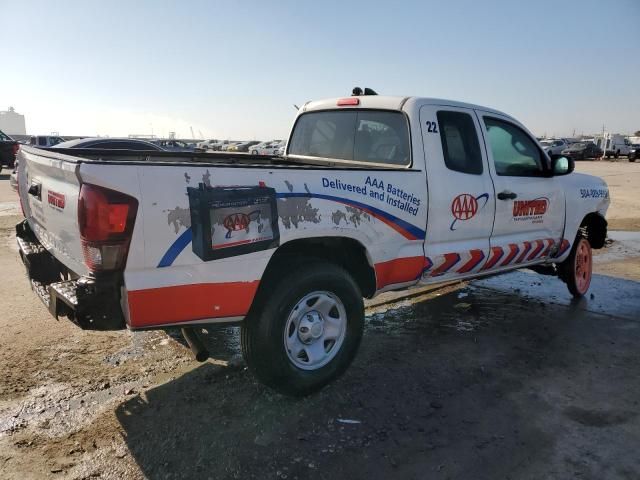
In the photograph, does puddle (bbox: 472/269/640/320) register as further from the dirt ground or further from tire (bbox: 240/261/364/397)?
tire (bbox: 240/261/364/397)

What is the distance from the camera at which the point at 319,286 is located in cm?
325

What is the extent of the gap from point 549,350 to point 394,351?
134 centimetres

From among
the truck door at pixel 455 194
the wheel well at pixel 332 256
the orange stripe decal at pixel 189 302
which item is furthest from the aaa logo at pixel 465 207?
the orange stripe decal at pixel 189 302

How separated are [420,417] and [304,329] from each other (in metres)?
0.91

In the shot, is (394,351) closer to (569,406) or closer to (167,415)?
(569,406)

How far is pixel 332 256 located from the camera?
A: 3584 mm

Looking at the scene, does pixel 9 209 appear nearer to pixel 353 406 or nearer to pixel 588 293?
pixel 353 406

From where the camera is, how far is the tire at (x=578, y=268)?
566 cm

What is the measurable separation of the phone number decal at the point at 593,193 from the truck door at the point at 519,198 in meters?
0.46

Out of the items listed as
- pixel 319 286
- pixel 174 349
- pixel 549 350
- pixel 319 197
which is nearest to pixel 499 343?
pixel 549 350

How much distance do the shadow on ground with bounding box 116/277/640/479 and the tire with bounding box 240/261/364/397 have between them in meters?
0.20

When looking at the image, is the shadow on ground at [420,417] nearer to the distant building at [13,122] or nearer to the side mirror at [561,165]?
the side mirror at [561,165]

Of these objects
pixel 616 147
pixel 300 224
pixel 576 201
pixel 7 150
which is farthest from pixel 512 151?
pixel 616 147

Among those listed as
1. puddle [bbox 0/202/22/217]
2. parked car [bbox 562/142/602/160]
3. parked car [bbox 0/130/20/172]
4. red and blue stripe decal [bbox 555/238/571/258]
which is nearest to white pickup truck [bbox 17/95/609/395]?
red and blue stripe decal [bbox 555/238/571/258]
